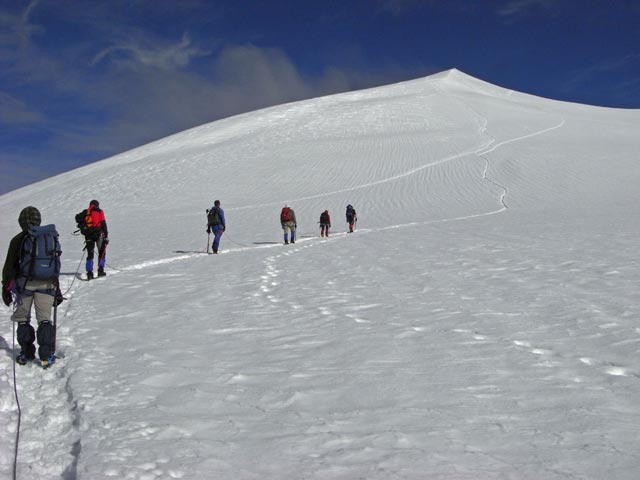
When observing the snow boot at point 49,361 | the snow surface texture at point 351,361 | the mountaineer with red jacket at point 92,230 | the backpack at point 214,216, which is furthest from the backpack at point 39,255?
the backpack at point 214,216

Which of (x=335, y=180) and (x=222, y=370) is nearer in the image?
(x=222, y=370)

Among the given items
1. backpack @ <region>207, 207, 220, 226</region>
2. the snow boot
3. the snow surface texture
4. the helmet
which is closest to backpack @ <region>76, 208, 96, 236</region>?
the snow surface texture

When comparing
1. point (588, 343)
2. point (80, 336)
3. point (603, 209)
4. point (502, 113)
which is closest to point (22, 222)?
point (80, 336)

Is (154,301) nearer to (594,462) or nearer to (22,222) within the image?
(22,222)

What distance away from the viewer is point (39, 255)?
5219 mm

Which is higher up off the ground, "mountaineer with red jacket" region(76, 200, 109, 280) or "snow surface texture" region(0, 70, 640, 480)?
"mountaineer with red jacket" region(76, 200, 109, 280)

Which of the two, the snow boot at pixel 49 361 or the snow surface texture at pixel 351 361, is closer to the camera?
the snow surface texture at pixel 351 361

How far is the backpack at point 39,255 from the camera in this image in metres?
5.19

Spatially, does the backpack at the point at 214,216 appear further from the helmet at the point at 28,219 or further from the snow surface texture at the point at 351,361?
the helmet at the point at 28,219

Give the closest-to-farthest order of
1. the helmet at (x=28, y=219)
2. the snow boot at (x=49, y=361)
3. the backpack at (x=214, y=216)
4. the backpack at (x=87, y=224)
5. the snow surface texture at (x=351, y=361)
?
the snow surface texture at (x=351, y=361) < the snow boot at (x=49, y=361) < the helmet at (x=28, y=219) < the backpack at (x=87, y=224) < the backpack at (x=214, y=216)

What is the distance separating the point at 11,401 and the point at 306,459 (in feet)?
8.19

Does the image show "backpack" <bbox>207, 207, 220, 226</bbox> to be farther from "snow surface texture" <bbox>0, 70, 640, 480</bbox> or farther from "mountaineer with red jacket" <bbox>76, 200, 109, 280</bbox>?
"mountaineer with red jacket" <bbox>76, 200, 109, 280</bbox>

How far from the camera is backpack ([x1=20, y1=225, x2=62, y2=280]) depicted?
17.0 ft

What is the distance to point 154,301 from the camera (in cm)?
823
